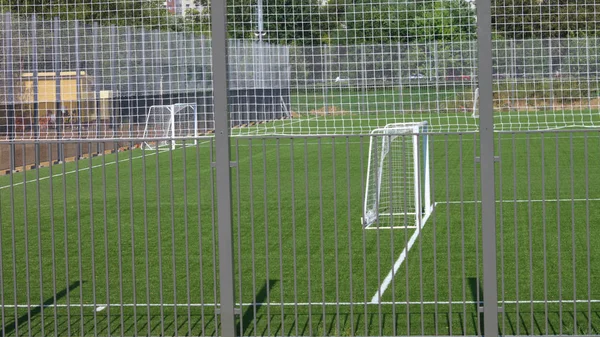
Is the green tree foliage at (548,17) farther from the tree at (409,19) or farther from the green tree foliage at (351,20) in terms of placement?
the green tree foliage at (351,20)

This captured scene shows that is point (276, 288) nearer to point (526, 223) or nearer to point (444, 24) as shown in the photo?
point (444, 24)

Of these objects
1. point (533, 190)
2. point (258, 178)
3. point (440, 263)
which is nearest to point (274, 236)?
point (440, 263)

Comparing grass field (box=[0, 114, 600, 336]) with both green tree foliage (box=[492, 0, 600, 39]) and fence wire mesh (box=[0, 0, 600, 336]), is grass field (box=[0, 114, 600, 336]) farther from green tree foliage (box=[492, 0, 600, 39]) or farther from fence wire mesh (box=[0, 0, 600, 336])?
green tree foliage (box=[492, 0, 600, 39])

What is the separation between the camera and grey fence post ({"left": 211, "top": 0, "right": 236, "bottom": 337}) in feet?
22.9

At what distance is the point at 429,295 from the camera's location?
973 cm

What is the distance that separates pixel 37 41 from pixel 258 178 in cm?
1377

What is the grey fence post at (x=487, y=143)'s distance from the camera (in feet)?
22.2

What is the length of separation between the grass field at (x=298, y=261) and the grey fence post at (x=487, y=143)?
95 mm

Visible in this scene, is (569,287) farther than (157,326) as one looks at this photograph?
Yes

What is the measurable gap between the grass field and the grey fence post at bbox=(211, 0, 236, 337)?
85 millimetres

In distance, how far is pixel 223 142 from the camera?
22.9 feet

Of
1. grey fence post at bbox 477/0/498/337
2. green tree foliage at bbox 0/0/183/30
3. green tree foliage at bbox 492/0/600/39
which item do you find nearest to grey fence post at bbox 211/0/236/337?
green tree foliage at bbox 0/0/183/30

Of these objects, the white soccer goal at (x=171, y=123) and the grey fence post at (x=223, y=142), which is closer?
the grey fence post at (x=223, y=142)

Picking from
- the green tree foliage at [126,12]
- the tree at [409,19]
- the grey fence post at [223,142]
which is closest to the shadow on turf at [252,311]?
the grey fence post at [223,142]
